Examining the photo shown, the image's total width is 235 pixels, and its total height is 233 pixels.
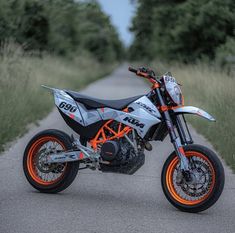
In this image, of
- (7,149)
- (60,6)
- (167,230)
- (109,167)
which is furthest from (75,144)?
(60,6)

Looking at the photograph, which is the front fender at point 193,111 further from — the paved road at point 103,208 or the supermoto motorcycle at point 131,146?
the paved road at point 103,208

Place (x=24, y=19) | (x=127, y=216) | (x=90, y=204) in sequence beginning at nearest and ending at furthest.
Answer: (x=127, y=216), (x=90, y=204), (x=24, y=19)

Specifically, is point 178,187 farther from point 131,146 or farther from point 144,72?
point 144,72

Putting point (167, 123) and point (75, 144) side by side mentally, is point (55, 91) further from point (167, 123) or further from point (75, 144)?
point (167, 123)

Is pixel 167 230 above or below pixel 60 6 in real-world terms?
below

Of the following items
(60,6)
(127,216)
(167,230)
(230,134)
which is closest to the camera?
(167,230)

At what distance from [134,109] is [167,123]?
0.36 meters

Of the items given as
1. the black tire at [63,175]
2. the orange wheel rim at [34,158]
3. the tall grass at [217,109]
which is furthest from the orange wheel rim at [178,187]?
the tall grass at [217,109]

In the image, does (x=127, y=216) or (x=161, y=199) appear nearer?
(x=127, y=216)

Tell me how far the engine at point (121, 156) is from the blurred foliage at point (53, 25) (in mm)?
8020

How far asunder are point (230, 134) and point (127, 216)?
4097 millimetres

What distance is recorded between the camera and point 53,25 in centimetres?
3319

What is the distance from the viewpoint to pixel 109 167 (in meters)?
7.23

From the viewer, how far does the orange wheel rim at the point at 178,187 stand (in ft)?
22.1
